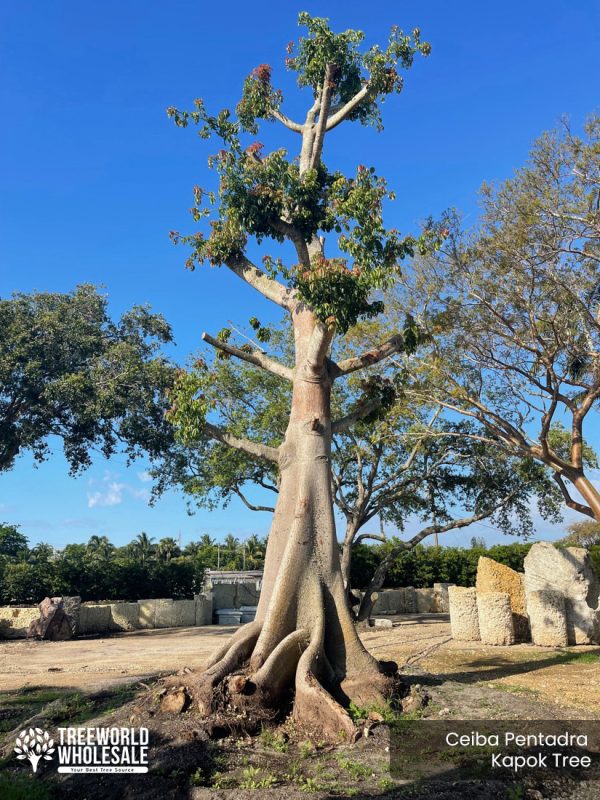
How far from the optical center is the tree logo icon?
590 centimetres

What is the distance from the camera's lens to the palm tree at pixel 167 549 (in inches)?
2136

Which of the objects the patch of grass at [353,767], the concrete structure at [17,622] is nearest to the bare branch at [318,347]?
the patch of grass at [353,767]

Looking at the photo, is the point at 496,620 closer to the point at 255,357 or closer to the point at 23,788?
the point at 255,357

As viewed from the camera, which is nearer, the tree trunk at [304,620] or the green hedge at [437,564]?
the tree trunk at [304,620]

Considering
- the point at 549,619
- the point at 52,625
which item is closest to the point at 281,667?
the point at 549,619

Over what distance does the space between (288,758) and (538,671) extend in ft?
20.0

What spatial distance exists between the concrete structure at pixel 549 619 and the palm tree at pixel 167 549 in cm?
4246

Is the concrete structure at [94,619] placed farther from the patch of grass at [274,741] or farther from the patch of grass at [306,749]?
the patch of grass at [306,749]

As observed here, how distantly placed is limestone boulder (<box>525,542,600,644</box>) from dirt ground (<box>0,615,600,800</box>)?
328 cm

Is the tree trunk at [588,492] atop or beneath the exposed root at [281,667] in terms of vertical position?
atop

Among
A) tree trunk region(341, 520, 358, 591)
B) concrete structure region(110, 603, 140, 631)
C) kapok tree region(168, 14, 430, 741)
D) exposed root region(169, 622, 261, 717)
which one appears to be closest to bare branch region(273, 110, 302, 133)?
kapok tree region(168, 14, 430, 741)

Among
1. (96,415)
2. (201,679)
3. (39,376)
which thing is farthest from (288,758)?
(39,376)

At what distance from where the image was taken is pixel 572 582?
14.4m

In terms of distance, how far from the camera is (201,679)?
263 inches
